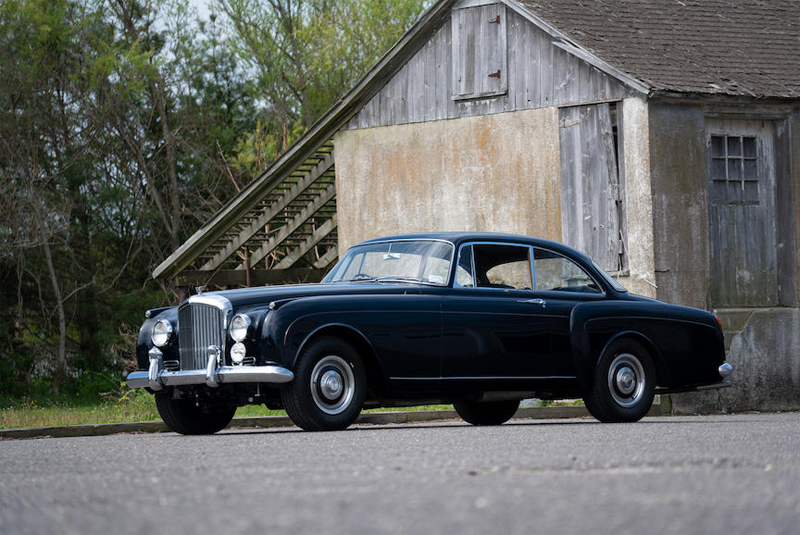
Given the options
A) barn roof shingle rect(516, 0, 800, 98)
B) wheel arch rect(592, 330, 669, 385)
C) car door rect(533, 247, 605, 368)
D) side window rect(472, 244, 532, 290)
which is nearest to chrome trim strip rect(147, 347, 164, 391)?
side window rect(472, 244, 532, 290)

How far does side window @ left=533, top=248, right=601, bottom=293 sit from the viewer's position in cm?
1162

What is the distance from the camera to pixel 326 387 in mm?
10133

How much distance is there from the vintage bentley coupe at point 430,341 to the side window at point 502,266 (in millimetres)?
13

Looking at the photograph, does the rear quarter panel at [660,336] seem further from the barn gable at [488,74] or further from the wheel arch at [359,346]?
the barn gable at [488,74]

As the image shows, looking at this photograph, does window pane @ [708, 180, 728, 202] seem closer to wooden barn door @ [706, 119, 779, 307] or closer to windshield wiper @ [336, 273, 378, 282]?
wooden barn door @ [706, 119, 779, 307]

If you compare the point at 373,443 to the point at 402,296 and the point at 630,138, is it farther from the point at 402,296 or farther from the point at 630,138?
the point at 630,138

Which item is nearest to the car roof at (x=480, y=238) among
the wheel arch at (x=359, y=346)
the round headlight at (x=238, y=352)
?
the wheel arch at (x=359, y=346)

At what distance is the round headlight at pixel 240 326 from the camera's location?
33.0 ft

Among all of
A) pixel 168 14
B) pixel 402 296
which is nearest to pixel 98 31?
pixel 168 14

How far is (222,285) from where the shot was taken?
1026 inches

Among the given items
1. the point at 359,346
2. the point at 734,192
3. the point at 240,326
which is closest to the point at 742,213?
the point at 734,192

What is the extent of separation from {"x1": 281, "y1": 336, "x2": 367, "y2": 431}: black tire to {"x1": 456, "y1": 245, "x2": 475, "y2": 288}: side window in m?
A: 1.39

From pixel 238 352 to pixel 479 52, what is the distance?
1039 cm

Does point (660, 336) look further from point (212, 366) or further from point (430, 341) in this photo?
point (212, 366)
